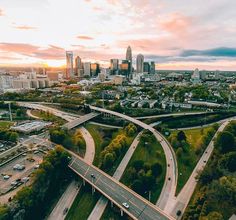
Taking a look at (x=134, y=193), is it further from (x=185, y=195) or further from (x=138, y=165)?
(x=185, y=195)

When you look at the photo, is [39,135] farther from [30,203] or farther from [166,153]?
[166,153]

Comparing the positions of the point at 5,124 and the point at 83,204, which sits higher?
the point at 5,124

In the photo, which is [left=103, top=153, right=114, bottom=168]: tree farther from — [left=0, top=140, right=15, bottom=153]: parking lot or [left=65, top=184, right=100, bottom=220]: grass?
[left=0, top=140, right=15, bottom=153]: parking lot

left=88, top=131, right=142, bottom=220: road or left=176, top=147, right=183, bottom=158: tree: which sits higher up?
left=176, top=147, right=183, bottom=158: tree

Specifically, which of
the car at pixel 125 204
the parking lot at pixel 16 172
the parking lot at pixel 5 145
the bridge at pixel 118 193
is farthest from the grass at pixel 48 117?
the car at pixel 125 204

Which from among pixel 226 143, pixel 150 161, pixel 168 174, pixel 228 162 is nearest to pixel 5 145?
pixel 150 161

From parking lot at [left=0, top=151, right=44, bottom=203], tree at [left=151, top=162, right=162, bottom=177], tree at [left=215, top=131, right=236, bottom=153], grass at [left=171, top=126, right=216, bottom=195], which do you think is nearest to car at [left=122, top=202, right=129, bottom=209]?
tree at [left=151, top=162, right=162, bottom=177]
